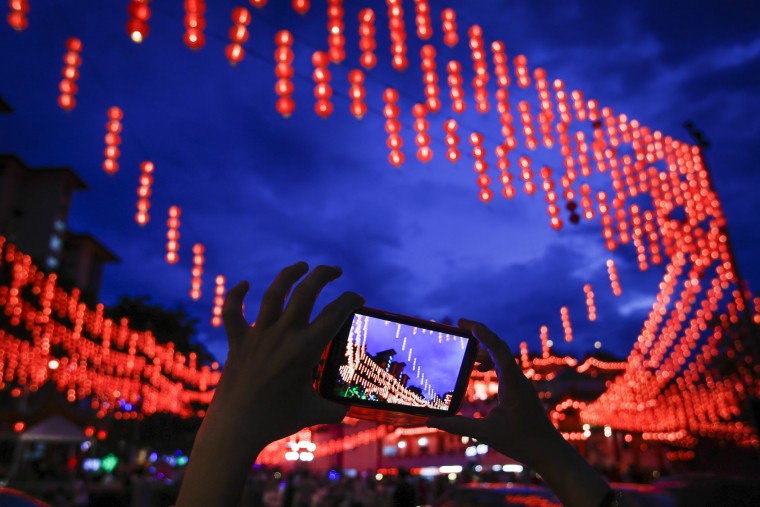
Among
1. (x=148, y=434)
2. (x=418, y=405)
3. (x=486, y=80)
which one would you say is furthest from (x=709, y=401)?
(x=148, y=434)

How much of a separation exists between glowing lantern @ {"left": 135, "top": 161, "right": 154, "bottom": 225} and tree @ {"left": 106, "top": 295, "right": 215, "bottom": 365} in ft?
101

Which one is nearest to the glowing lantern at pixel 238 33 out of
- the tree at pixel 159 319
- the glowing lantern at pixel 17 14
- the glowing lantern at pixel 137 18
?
the glowing lantern at pixel 137 18

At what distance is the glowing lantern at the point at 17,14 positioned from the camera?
5.29 m

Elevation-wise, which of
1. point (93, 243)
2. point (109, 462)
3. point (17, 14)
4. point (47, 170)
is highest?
point (47, 170)

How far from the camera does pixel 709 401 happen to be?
26328mm

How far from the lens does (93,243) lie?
49.8 meters

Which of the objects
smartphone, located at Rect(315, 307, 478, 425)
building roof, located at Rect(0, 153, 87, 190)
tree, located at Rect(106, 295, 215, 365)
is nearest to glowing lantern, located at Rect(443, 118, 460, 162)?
smartphone, located at Rect(315, 307, 478, 425)

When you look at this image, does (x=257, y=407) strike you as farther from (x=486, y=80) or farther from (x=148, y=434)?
(x=148, y=434)

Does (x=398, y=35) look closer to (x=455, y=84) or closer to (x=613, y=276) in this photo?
(x=455, y=84)

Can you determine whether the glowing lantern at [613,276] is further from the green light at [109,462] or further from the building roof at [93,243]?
the building roof at [93,243]

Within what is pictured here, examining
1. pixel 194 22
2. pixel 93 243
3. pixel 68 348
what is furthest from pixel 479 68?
pixel 93 243

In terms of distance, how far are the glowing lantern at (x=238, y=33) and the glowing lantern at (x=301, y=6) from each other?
61cm

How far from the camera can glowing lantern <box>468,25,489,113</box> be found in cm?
786

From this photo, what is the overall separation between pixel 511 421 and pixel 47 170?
48700 millimetres
